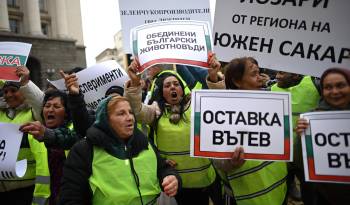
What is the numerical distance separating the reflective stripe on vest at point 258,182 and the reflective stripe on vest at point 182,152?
0.68 metres

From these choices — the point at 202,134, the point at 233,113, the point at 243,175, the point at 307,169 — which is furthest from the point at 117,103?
the point at 307,169

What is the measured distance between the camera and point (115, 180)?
217 cm

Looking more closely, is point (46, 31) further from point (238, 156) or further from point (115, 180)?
point (238, 156)

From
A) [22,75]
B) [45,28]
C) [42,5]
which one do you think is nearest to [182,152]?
[22,75]

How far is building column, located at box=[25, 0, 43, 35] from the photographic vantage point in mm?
33688

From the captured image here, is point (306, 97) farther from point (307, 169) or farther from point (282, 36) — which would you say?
point (307, 169)

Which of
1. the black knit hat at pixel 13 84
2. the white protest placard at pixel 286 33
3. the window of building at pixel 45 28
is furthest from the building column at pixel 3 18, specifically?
the white protest placard at pixel 286 33

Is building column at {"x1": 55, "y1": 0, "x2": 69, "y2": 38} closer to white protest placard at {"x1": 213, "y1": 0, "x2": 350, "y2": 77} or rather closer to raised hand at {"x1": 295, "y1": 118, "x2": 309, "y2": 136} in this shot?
white protest placard at {"x1": 213, "y1": 0, "x2": 350, "y2": 77}

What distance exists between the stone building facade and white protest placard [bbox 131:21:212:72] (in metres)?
26.0

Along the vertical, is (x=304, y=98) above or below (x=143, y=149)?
above

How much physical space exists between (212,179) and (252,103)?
A: 114 centimetres

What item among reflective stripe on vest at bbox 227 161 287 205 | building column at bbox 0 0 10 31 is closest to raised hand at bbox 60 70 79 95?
reflective stripe on vest at bbox 227 161 287 205

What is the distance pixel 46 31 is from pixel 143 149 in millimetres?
37990

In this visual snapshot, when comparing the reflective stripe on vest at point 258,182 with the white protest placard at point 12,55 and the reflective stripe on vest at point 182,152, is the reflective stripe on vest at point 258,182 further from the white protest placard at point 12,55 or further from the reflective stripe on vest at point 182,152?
the white protest placard at point 12,55
